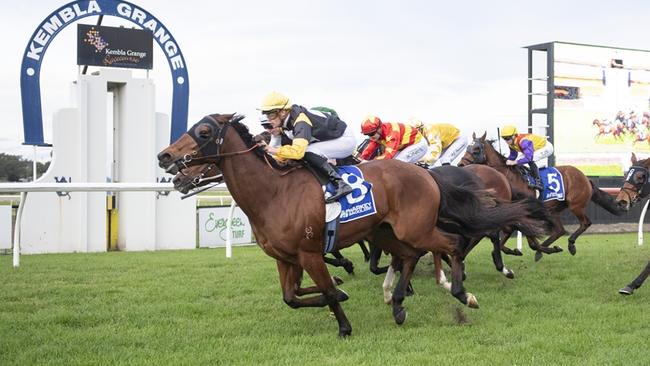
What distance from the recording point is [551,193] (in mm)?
10164

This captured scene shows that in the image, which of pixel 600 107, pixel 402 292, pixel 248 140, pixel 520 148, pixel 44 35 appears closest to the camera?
pixel 248 140

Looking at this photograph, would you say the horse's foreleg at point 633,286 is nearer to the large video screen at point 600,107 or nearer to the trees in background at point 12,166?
the large video screen at point 600,107

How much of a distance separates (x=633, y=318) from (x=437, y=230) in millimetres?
1531

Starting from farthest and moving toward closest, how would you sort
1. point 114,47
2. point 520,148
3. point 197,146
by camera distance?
point 114,47 < point 520,148 < point 197,146

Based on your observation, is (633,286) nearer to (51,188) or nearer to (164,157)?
(164,157)

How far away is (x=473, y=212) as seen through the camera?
5.93 metres

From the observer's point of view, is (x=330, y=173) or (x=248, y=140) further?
(x=248, y=140)

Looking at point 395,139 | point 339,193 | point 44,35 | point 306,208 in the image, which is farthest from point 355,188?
point 44,35

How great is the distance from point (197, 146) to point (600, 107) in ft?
50.2

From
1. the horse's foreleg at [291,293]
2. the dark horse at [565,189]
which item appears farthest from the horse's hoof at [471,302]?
the dark horse at [565,189]

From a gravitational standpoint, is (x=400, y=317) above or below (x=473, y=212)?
below

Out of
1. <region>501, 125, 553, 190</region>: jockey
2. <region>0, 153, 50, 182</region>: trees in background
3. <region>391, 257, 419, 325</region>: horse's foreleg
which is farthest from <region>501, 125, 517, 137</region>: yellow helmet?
<region>0, 153, 50, 182</region>: trees in background

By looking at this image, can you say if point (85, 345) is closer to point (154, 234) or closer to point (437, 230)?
point (437, 230)

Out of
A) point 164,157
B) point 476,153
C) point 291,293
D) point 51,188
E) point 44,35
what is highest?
point 44,35
